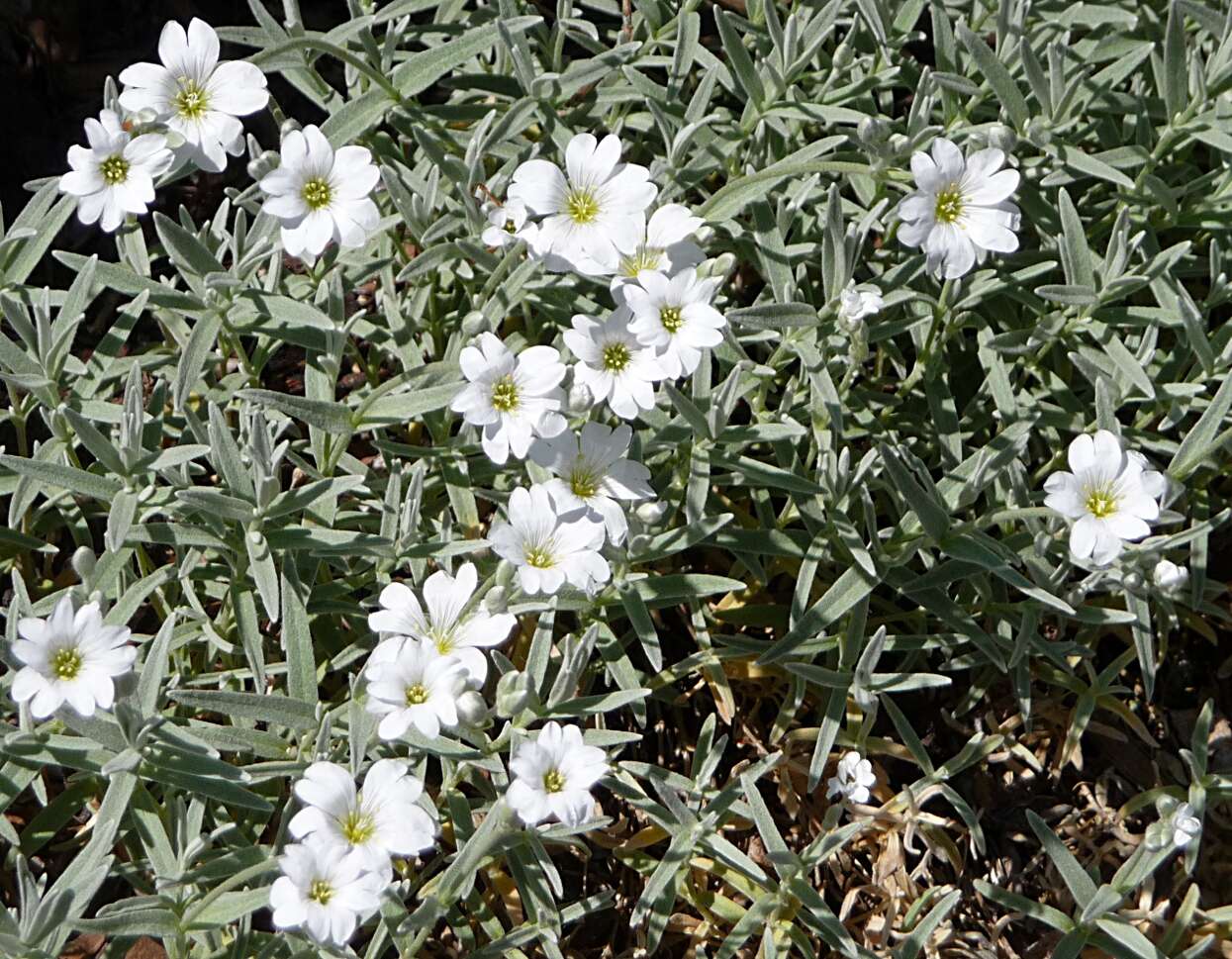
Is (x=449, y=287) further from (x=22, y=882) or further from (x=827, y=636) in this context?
(x=22, y=882)

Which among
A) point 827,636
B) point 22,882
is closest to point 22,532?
point 22,882

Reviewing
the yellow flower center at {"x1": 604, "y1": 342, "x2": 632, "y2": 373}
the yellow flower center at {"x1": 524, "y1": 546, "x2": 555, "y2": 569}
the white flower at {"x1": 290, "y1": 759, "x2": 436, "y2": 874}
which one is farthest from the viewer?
the yellow flower center at {"x1": 604, "y1": 342, "x2": 632, "y2": 373}

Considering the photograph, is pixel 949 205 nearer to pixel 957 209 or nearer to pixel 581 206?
pixel 957 209

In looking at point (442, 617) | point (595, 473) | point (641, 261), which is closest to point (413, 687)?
point (442, 617)

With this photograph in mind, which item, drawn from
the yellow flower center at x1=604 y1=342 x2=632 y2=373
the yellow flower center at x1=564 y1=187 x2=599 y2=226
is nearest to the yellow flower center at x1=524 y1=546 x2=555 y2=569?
the yellow flower center at x1=604 y1=342 x2=632 y2=373

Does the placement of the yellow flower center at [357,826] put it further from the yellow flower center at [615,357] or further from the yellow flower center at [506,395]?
the yellow flower center at [615,357]

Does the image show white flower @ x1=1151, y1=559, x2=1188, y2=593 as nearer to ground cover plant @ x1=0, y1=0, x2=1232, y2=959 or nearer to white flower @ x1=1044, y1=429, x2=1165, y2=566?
ground cover plant @ x1=0, y1=0, x2=1232, y2=959

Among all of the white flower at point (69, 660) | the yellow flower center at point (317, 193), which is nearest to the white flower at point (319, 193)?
the yellow flower center at point (317, 193)
